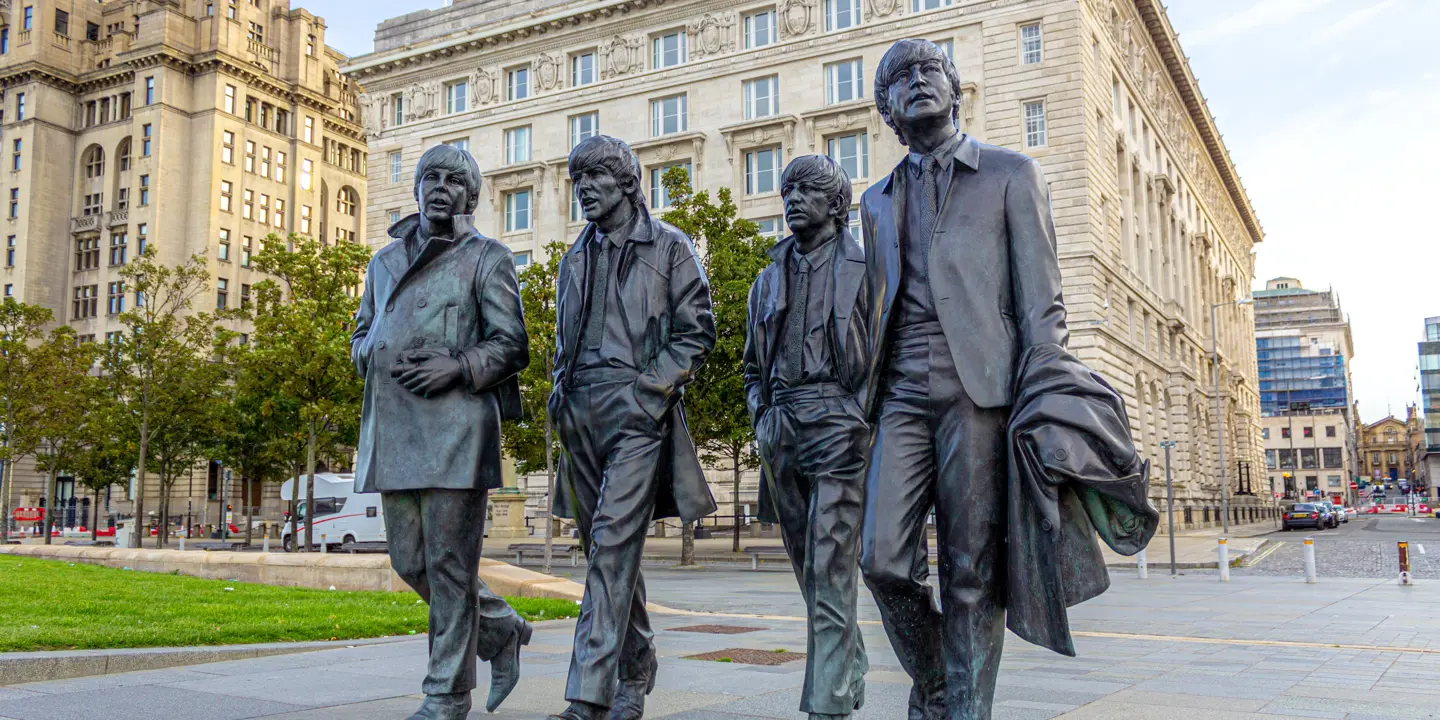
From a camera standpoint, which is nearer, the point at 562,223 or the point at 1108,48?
the point at 1108,48

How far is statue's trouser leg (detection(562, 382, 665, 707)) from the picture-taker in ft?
15.4

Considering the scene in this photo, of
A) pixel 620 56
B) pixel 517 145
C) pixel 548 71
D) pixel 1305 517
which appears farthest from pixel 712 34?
pixel 1305 517

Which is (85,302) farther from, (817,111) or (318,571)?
(318,571)

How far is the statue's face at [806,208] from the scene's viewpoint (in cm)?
493

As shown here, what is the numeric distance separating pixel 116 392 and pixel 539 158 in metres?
22.9

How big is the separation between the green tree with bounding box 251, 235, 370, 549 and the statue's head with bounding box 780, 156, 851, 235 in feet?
86.0

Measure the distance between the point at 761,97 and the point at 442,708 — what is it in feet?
150

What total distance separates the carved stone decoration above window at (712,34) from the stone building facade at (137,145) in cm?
3905

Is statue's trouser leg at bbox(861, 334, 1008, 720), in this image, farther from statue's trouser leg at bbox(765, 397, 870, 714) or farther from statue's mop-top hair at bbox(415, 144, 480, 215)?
statue's mop-top hair at bbox(415, 144, 480, 215)

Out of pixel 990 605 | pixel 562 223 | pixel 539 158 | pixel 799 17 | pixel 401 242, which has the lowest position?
pixel 990 605

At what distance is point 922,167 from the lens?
4.30 m

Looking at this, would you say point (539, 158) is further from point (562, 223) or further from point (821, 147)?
point (821, 147)

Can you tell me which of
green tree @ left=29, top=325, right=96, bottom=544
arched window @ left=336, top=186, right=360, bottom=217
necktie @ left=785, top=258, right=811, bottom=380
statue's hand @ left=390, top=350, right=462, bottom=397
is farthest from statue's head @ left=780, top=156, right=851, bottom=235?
arched window @ left=336, top=186, right=360, bottom=217

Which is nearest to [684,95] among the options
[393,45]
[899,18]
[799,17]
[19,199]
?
[799,17]
